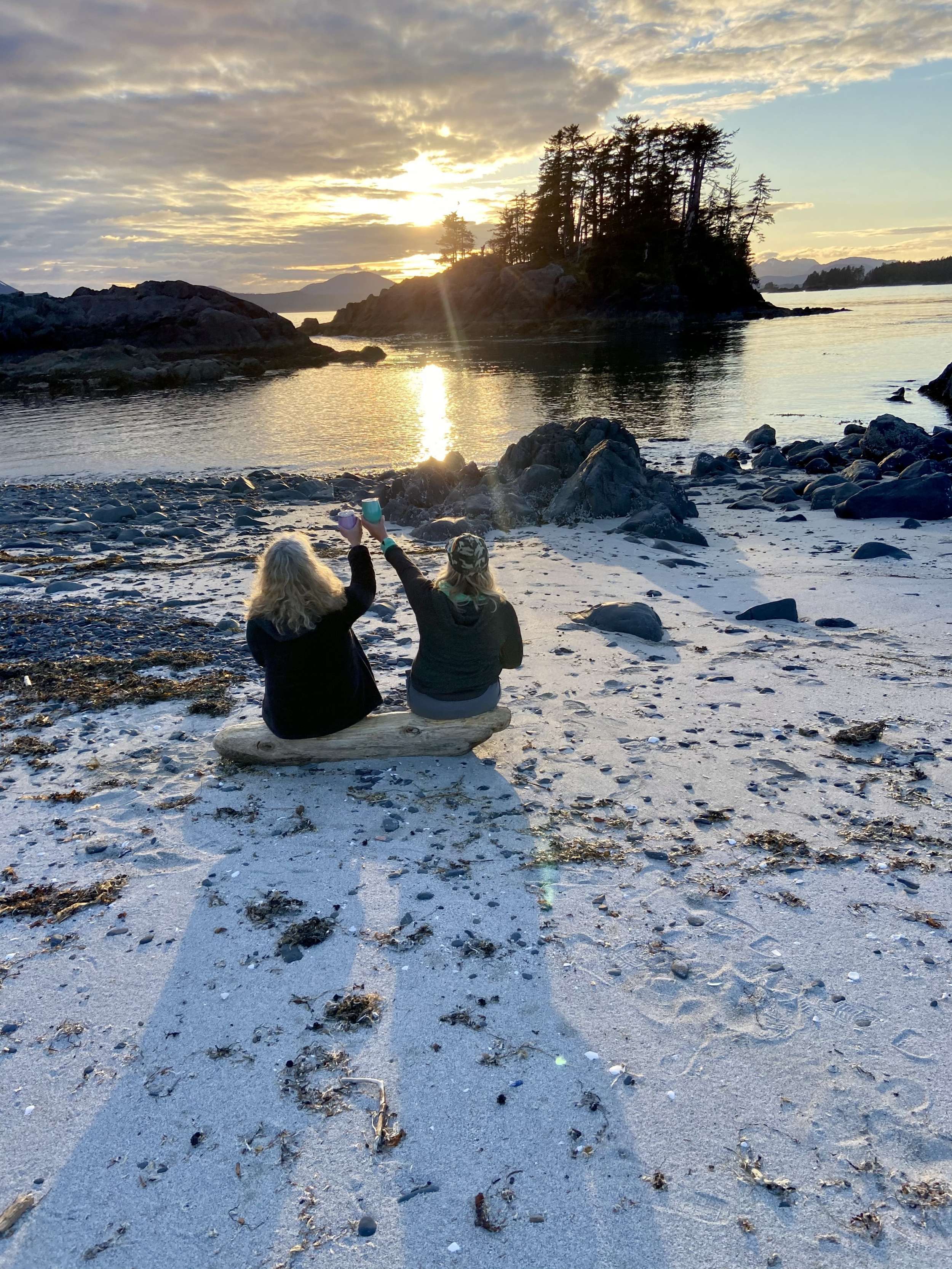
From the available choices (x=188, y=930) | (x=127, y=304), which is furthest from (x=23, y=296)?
(x=188, y=930)

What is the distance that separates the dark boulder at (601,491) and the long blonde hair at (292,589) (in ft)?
33.0

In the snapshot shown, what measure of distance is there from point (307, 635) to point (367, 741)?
3.41ft

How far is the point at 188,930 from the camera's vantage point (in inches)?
175

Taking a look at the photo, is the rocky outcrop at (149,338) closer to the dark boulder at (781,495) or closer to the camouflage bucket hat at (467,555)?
the dark boulder at (781,495)

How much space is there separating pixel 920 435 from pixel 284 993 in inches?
903

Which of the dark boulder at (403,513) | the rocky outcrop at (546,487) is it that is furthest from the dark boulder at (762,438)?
the dark boulder at (403,513)

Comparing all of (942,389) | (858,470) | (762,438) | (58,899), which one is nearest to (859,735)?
(58,899)

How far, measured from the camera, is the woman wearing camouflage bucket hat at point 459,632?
19.0 feet

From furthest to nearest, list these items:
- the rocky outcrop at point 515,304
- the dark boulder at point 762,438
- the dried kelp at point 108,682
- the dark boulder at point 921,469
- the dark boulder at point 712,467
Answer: the rocky outcrop at point 515,304, the dark boulder at point 762,438, the dark boulder at point 712,467, the dark boulder at point 921,469, the dried kelp at point 108,682

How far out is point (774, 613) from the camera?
9.45 meters

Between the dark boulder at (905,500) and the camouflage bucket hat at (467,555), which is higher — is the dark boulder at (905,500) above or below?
below

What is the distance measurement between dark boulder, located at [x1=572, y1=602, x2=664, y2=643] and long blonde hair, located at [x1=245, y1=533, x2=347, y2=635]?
14.3ft

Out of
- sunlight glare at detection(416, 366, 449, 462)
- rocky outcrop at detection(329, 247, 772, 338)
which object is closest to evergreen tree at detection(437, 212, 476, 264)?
rocky outcrop at detection(329, 247, 772, 338)

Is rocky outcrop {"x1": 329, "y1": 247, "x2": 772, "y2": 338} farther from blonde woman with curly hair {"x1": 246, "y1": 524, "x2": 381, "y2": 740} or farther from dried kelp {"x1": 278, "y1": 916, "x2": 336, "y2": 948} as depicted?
dried kelp {"x1": 278, "y1": 916, "x2": 336, "y2": 948}
